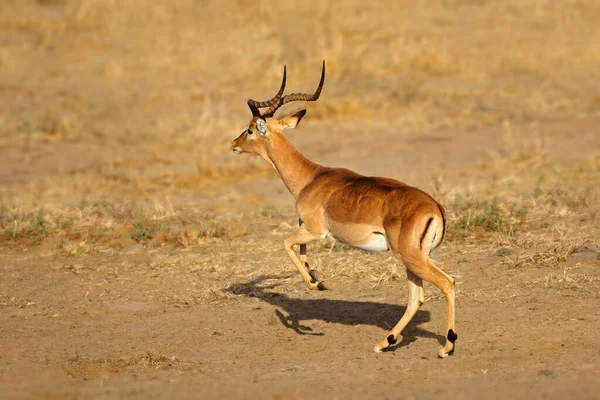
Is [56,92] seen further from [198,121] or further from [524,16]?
[524,16]

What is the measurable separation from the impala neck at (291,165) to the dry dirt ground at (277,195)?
990 millimetres

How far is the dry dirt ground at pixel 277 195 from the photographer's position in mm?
6777

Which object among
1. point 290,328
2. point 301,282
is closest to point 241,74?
point 301,282

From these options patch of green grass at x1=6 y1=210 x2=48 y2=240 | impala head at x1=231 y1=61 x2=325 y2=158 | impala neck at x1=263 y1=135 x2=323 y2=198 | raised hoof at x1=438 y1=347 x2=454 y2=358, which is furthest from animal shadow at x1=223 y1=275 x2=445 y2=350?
patch of green grass at x1=6 y1=210 x2=48 y2=240

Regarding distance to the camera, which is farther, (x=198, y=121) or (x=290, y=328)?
(x=198, y=121)

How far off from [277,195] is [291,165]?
454cm

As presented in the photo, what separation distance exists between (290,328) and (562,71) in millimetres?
11696

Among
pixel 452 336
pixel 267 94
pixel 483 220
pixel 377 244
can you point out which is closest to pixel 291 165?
pixel 377 244

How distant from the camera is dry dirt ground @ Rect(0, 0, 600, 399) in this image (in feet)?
22.2

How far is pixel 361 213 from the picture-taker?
686 cm

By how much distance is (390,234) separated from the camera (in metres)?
6.63

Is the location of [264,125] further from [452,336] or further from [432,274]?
[452,336]

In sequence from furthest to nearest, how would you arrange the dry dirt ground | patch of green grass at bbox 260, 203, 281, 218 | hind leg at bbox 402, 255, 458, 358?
patch of green grass at bbox 260, 203, 281, 218 → the dry dirt ground → hind leg at bbox 402, 255, 458, 358

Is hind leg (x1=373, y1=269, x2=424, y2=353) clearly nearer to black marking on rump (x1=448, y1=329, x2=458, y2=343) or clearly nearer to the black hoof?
the black hoof
